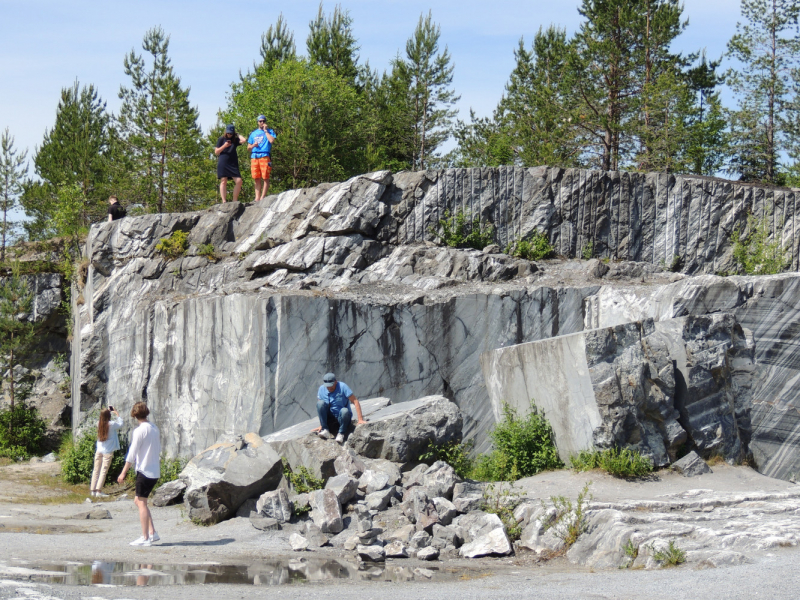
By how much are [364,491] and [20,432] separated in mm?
18866

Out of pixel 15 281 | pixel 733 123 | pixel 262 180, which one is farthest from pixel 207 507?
pixel 733 123

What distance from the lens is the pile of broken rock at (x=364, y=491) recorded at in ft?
27.9

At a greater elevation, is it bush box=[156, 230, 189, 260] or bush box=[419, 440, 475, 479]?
bush box=[156, 230, 189, 260]

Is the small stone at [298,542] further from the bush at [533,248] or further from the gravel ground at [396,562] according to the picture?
the bush at [533,248]

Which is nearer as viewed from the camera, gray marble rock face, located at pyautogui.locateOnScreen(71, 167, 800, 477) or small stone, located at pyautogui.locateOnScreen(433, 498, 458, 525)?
small stone, located at pyautogui.locateOnScreen(433, 498, 458, 525)

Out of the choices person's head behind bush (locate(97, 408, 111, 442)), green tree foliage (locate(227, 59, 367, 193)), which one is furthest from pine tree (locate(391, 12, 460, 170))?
person's head behind bush (locate(97, 408, 111, 442))

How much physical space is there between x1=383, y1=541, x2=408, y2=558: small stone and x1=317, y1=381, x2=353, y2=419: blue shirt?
2968 millimetres

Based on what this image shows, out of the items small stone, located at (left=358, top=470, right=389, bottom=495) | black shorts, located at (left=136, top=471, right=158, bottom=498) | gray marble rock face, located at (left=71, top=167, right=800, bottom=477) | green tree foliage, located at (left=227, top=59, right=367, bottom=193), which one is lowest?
small stone, located at (left=358, top=470, right=389, bottom=495)

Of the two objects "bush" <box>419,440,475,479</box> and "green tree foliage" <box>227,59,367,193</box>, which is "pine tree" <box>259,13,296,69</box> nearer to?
"green tree foliage" <box>227,59,367,193</box>

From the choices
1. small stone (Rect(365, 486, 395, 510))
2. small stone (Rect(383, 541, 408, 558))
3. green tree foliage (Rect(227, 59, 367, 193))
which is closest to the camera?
small stone (Rect(383, 541, 408, 558))

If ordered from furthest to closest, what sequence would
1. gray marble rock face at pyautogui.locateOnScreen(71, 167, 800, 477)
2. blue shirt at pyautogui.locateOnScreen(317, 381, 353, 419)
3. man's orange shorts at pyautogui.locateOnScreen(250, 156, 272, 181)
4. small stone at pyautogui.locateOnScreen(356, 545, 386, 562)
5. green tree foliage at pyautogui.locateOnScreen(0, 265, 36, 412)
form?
green tree foliage at pyautogui.locateOnScreen(0, 265, 36, 412) → man's orange shorts at pyautogui.locateOnScreen(250, 156, 272, 181) → gray marble rock face at pyautogui.locateOnScreen(71, 167, 800, 477) → blue shirt at pyautogui.locateOnScreen(317, 381, 353, 419) → small stone at pyautogui.locateOnScreen(356, 545, 386, 562)

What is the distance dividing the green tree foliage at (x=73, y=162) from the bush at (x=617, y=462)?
23.7 metres

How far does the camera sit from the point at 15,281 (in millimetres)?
26031

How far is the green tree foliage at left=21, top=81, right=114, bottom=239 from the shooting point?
30438mm
